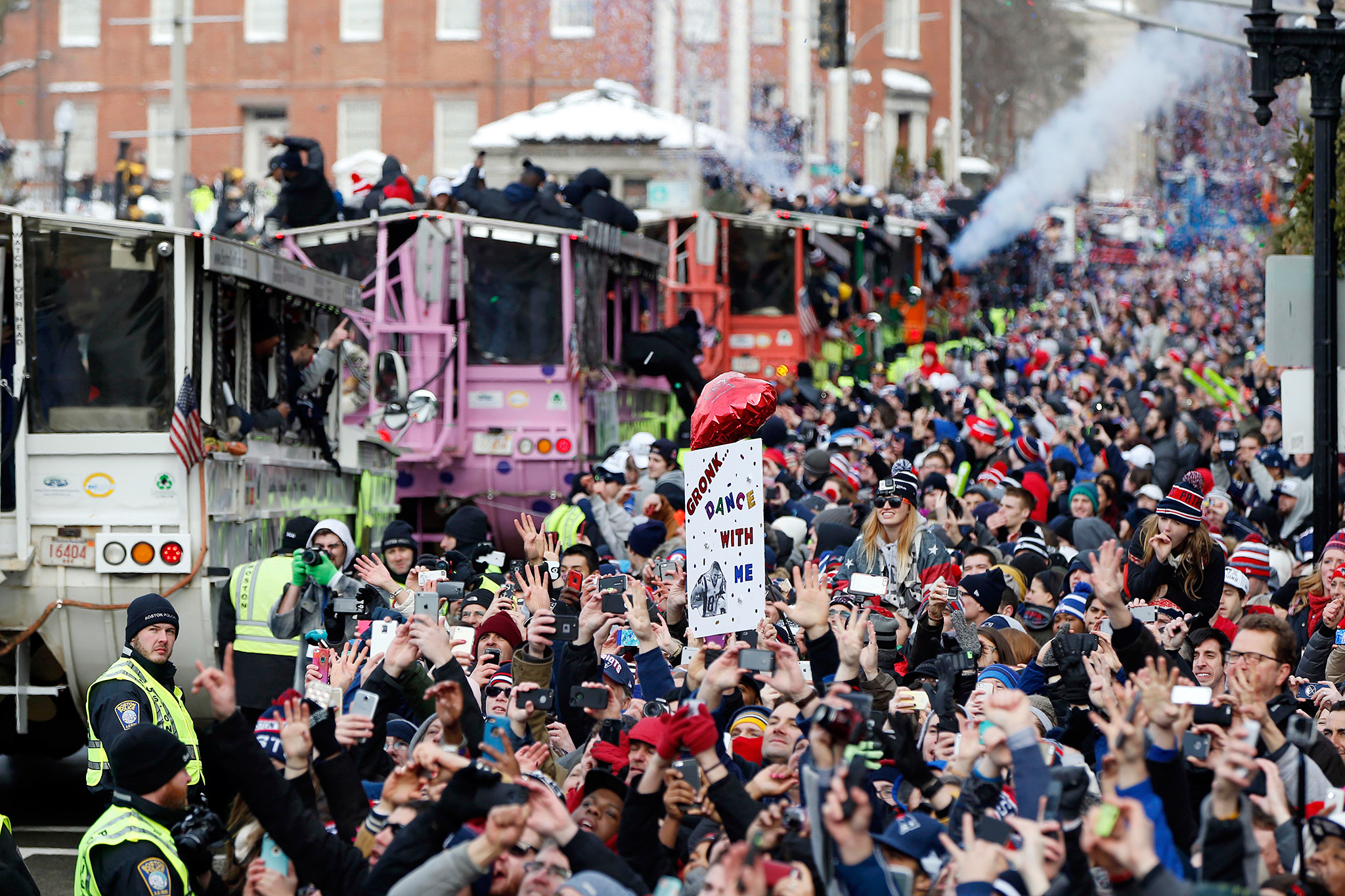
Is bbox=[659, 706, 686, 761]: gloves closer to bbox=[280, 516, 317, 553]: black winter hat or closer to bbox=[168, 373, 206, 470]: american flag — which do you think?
bbox=[280, 516, 317, 553]: black winter hat

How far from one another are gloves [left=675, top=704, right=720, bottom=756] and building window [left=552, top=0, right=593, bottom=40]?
51282 mm

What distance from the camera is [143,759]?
5730mm

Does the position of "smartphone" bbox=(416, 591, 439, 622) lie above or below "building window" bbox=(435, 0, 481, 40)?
below

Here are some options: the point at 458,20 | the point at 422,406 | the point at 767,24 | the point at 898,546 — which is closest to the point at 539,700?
the point at 898,546

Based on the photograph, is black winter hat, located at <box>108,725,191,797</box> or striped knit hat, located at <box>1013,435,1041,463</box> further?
striped knit hat, located at <box>1013,435,1041,463</box>

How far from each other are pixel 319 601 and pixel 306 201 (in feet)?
28.7

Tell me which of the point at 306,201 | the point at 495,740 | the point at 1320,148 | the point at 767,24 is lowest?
the point at 495,740

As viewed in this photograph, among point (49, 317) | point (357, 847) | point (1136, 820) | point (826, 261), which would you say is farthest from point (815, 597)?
point (826, 261)

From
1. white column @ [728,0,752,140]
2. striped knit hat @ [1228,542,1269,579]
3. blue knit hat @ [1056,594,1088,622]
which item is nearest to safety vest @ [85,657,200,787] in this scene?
blue knit hat @ [1056,594,1088,622]

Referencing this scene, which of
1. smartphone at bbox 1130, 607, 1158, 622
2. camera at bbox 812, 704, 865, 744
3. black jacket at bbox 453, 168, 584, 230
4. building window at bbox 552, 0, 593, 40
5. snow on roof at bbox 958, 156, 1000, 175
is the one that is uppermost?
building window at bbox 552, 0, 593, 40

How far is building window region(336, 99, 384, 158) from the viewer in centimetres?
5844

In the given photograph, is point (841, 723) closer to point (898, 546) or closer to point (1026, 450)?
point (898, 546)

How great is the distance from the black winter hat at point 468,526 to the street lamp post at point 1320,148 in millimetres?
5038

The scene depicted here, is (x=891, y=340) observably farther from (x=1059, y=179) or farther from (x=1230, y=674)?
(x=1230, y=674)
